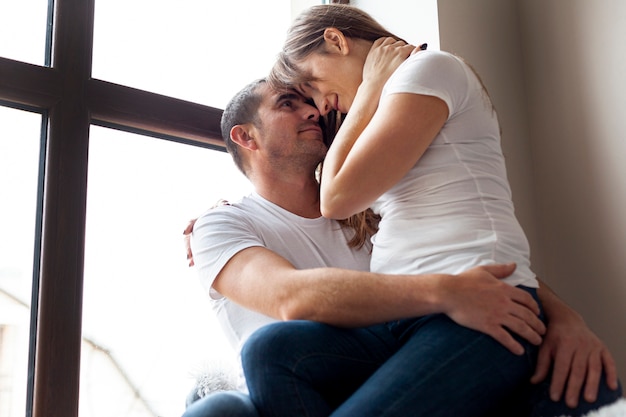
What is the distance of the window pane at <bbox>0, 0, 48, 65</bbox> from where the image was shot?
61.4 inches

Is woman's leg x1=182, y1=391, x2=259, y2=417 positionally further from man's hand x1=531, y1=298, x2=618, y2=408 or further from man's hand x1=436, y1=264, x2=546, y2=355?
man's hand x1=531, y1=298, x2=618, y2=408

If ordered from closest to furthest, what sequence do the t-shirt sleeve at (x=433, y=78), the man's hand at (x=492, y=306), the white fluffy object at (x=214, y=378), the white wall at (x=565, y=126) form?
the man's hand at (x=492, y=306), the t-shirt sleeve at (x=433, y=78), the white fluffy object at (x=214, y=378), the white wall at (x=565, y=126)

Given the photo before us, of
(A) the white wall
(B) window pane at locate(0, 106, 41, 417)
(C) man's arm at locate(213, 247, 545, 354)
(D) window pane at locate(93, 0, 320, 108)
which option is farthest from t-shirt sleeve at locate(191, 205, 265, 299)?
(A) the white wall

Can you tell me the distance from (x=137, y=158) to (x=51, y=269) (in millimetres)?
405

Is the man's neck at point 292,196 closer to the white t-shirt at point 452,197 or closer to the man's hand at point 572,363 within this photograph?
the white t-shirt at point 452,197

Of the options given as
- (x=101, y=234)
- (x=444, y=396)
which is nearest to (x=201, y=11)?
(x=101, y=234)

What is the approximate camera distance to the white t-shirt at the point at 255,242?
144cm

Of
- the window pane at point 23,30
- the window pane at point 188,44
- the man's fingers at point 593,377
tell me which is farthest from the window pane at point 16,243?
the man's fingers at point 593,377

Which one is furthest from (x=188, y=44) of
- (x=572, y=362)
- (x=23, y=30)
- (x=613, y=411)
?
(x=613, y=411)

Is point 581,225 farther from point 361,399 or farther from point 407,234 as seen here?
point 361,399

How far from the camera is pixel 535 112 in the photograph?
84.2 inches

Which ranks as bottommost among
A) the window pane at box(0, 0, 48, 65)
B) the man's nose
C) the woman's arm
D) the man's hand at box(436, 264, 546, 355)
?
the man's hand at box(436, 264, 546, 355)

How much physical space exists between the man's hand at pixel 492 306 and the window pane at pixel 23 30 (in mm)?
1089

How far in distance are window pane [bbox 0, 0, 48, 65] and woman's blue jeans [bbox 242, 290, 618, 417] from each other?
2.98ft
